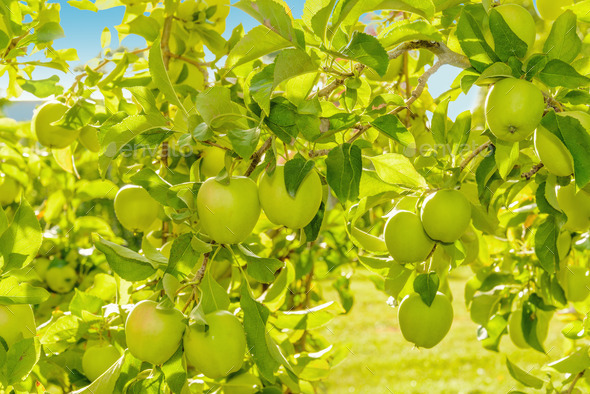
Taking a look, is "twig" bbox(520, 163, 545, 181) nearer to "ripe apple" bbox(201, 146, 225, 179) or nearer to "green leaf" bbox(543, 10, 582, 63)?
"green leaf" bbox(543, 10, 582, 63)

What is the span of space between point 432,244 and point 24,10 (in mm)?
1149

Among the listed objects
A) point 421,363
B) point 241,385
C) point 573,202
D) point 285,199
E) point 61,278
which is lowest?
point 421,363

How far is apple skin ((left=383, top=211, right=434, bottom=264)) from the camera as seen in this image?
3.10 feet

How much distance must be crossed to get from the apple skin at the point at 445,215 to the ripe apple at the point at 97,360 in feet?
2.12

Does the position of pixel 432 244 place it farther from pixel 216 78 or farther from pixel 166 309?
pixel 216 78

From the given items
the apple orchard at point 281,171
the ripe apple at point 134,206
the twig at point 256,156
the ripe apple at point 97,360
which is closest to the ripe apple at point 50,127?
the apple orchard at point 281,171

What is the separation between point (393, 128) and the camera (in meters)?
0.82

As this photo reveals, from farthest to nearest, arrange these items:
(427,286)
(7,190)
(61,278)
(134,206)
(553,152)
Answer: (61,278), (7,190), (134,206), (427,286), (553,152)

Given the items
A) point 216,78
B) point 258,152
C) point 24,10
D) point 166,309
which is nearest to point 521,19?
point 258,152

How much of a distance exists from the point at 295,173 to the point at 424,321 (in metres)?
0.44

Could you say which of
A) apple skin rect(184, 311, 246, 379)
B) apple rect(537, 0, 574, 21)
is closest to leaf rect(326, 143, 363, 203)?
apple skin rect(184, 311, 246, 379)

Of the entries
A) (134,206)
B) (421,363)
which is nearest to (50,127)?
(134,206)

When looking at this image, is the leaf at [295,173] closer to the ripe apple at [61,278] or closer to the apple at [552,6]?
the apple at [552,6]

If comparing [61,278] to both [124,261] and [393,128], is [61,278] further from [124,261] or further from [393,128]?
[393,128]
